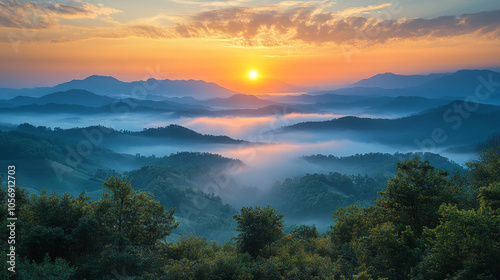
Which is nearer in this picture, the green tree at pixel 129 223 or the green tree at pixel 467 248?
the green tree at pixel 467 248

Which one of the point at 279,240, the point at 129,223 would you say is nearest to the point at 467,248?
the point at 279,240

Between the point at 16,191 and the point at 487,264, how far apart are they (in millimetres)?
43726

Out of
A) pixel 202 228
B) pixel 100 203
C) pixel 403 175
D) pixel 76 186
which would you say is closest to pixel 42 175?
pixel 76 186

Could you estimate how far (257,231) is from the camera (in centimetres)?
3569

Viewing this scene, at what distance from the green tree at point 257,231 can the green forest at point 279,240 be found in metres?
0.11

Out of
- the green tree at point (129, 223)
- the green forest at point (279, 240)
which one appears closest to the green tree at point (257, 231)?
the green forest at point (279, 240)

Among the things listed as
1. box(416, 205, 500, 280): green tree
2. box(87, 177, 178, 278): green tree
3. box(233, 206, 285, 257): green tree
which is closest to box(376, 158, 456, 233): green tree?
box(416, 205, 500, 280): green tree

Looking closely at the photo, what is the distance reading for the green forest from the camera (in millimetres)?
19641

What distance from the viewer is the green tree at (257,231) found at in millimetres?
35656

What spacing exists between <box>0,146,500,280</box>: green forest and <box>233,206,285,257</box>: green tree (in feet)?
0.37

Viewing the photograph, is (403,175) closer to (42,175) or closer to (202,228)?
(202,228)

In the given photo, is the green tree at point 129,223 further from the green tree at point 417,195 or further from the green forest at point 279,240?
the green tree at point 417,195

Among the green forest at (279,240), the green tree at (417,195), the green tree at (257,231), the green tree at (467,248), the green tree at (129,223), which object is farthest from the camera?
the green tree at (257,231)

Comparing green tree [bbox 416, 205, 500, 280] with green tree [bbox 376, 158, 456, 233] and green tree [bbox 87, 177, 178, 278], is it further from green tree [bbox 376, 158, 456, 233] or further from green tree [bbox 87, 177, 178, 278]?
green tree [bbox 87, 177, 178, 278]
